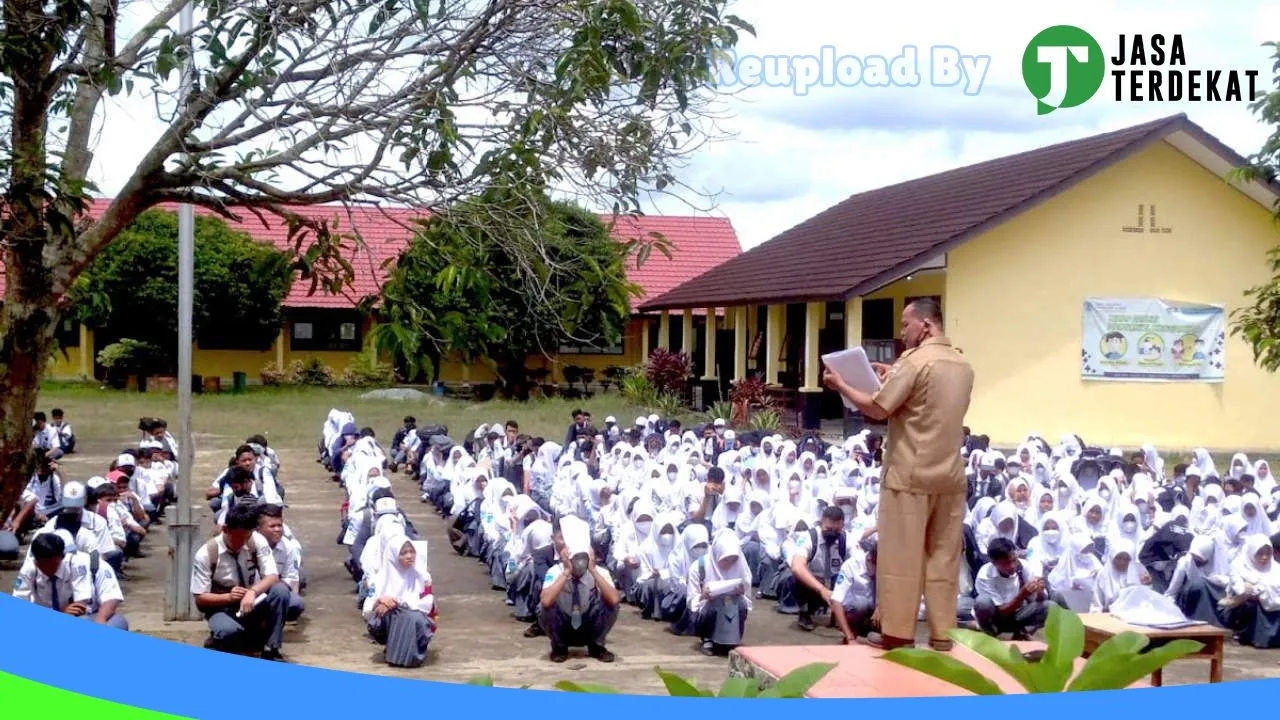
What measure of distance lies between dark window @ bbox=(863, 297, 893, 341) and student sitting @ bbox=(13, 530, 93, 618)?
13.7 m

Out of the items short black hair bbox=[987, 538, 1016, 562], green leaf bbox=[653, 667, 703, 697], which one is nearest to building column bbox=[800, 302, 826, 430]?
short black hair bbox=[987, 538, 1016, 562]

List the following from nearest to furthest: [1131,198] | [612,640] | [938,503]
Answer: [938,503] < [612,640] < [1131,198]

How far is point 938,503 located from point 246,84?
9.55ft

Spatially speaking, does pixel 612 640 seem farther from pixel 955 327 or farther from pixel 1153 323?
pixel 1153 323

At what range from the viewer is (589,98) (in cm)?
493

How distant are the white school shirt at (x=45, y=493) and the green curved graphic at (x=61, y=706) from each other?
28.2ft

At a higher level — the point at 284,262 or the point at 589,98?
the point at 589,98

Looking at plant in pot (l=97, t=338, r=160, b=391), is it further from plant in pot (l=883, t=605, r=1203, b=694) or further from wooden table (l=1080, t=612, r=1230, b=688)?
plant in pot (l=883, t=605, r=1203, b=694)

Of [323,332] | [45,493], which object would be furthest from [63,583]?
[323,332]

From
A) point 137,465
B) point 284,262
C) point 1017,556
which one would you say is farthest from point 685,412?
point 284,262

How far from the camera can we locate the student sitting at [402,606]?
770 centimetres

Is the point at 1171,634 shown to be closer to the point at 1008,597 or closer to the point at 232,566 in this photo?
the point at 1008,597

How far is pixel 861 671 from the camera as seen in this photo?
4.17m

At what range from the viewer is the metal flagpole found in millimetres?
7641
